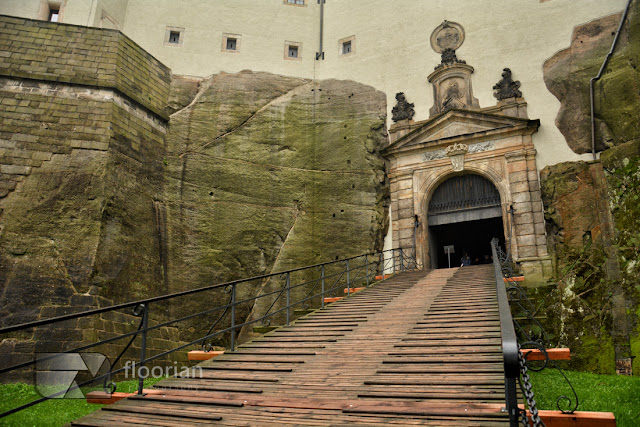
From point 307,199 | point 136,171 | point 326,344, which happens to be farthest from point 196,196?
point 326,344

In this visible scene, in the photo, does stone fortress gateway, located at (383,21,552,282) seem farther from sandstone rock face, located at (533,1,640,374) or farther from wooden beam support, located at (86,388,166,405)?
wooden beam support, located at (86,388,166,405)

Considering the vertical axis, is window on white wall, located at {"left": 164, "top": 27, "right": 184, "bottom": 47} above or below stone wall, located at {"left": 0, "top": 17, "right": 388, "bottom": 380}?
above

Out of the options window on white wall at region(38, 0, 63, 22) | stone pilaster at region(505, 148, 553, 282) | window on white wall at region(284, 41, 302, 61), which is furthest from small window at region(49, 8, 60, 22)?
stone pilaster at region(505, 148, 553, 282)

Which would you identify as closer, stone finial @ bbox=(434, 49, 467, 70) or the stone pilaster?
the stone pilaster

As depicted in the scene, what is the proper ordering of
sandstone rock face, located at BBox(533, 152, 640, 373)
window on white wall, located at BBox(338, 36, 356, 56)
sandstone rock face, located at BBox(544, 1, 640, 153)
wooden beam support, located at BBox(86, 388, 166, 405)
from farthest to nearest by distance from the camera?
1. window on white wall, located at BBox(338, 36, 356, 56)
2. sandstone rock face, located at BBox(544, 1, 640, 153)
3. sandstone rock face, located at BBox(533, 152, 640, 373)
4. wooden beam support, located at BBox(86, 388, 166, 405)

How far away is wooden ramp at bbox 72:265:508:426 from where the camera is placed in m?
3.68

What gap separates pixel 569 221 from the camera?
1149 cm

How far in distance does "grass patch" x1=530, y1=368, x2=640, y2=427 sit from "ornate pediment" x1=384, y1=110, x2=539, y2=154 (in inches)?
282

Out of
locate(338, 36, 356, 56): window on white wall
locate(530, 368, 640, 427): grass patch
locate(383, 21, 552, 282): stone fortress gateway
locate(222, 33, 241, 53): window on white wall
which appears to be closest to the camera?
locate(530, 368, 640, 427): grass patch

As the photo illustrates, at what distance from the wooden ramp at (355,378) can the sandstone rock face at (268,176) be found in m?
5.60

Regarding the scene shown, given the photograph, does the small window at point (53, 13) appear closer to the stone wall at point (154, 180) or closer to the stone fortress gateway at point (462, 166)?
the stone wall at point (154, 180)

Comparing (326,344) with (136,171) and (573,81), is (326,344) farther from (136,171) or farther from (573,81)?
(573,81)

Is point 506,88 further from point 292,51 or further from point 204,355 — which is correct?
point 204,355

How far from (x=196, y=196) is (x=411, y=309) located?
7.55m
